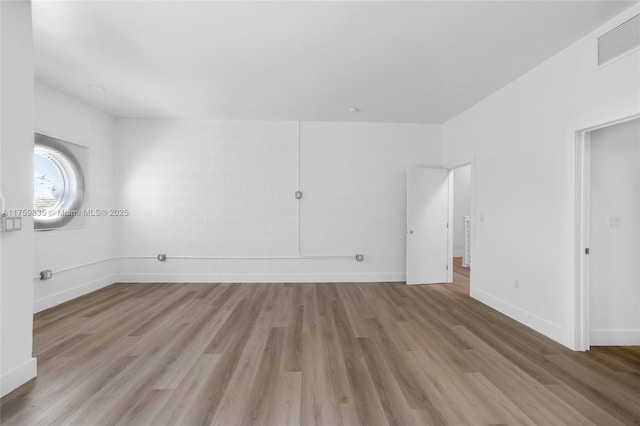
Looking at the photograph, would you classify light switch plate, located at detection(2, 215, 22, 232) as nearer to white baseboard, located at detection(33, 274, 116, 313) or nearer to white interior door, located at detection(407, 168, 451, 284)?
white baseboard, located at detection(33, 274, 116, 313)

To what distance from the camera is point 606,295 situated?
2.89 meters

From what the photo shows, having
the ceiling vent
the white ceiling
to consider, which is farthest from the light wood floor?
the white ceiling

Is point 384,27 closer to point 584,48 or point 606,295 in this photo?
point 584,48

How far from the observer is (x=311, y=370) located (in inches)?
93.4

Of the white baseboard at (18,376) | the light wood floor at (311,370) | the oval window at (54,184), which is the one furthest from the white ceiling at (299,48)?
the light wood floor at (311,370)

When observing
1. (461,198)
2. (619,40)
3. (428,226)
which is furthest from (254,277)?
(461,198)

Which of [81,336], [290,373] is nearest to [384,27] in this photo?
[290,373]

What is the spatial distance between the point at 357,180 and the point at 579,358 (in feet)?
12.5

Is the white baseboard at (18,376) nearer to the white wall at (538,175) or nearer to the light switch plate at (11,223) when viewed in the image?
the light switch plate at (11,223)

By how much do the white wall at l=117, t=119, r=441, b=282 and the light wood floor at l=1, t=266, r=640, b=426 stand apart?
1.44 metres

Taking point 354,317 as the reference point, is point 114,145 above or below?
above

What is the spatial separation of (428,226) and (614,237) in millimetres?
2583

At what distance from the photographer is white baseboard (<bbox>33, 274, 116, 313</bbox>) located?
376 centimetres

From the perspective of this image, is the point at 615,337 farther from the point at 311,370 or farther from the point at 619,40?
the point at 311,370
